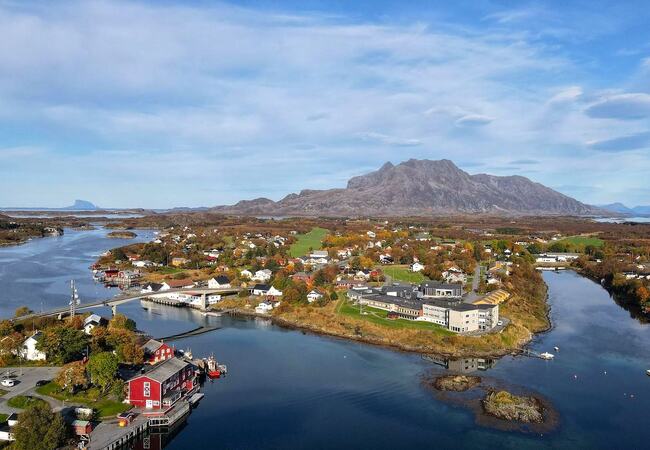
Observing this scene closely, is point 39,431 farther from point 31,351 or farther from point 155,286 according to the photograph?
point 155,286

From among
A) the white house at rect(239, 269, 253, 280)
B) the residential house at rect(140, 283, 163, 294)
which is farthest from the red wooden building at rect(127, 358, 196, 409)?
the white house at rect(239, 269, 253, 280)

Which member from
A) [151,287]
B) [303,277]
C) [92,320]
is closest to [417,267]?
[303,277]

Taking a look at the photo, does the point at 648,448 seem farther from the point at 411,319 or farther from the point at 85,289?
the point at 85,289

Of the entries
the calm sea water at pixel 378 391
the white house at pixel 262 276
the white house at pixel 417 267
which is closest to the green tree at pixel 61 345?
the calm sea water at pixel 378 391

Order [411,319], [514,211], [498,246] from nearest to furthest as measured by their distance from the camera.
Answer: [411,319], [498,246], [514,211]

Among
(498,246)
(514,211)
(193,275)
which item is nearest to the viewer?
(193,275)

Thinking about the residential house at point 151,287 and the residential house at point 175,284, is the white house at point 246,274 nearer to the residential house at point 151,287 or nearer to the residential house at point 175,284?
the residential house at point 175,284

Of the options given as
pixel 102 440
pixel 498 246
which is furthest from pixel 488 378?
pixel 498 246
